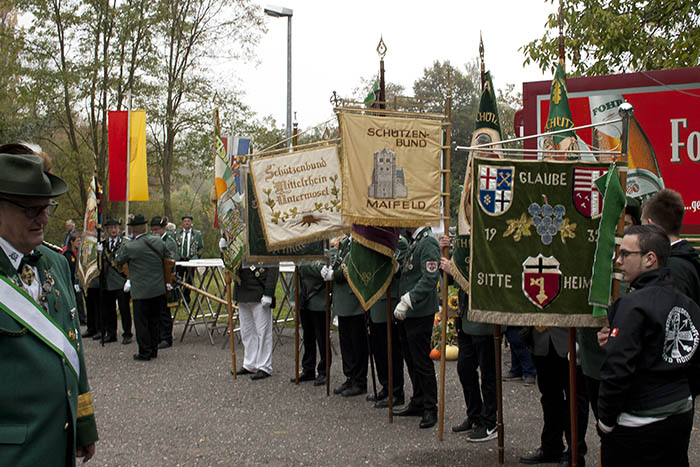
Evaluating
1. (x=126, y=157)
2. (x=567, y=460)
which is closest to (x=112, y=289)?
(x=126, y=157)

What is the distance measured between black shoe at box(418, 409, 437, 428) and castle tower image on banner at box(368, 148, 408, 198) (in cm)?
213

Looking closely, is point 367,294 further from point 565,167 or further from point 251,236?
point 565,167

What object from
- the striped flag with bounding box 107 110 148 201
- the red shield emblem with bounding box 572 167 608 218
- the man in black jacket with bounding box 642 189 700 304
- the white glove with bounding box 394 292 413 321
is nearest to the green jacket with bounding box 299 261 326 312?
the white glove with bounding box 394 292 413 321

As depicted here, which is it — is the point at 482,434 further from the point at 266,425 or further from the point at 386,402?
the point at 266,425

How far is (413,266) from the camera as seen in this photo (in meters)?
6.56

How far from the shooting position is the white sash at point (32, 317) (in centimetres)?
247

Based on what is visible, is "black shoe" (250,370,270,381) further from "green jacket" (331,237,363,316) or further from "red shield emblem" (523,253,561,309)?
"red shield emblem" (523,253,561,309)

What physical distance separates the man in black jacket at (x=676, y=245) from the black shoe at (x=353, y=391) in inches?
173

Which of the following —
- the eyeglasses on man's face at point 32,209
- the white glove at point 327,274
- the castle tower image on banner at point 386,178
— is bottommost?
the white glove at point 327,274

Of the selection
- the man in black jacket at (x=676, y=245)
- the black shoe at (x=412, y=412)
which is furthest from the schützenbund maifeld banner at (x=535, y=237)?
the black shoe at (x=412, y=412)

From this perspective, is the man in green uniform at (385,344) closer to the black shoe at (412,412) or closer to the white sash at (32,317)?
the black shoe at (412,412)

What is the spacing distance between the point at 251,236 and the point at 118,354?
4129 millimetres

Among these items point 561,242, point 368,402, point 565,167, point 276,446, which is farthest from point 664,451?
point 368,402

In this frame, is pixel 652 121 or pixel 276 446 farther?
pixel 652 121
